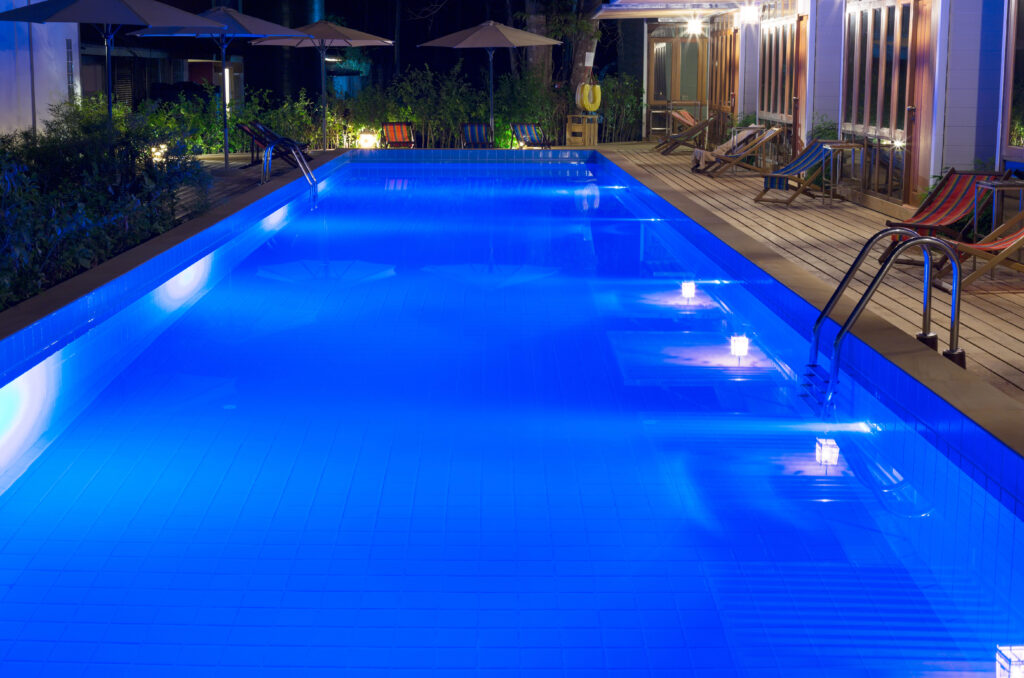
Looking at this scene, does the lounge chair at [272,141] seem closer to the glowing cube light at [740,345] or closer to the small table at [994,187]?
the glowing cube light at [740,345]

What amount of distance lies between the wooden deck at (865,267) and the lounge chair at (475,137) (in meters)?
4.30

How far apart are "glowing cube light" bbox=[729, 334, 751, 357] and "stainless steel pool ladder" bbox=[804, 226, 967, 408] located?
0.59 meters

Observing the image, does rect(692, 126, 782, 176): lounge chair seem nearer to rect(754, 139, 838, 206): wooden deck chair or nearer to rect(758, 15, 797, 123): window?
rect(758, 15, 797, 123): window

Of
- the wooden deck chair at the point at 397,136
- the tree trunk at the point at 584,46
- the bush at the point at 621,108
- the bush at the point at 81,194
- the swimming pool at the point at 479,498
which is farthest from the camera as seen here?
the bush at the point at 621,108

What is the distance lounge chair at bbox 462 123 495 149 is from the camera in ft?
58.5

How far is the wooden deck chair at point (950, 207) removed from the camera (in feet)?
22.5

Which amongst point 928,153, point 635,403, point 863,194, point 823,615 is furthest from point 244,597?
point 863,194

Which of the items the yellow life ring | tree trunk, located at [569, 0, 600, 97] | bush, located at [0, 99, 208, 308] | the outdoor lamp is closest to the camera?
bush, located at [0, 99, 208, 308]

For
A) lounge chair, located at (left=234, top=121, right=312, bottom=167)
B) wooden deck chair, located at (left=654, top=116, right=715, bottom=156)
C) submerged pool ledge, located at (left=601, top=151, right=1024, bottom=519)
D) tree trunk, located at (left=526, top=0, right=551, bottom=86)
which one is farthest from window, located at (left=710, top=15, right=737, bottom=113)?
submerged pool ledge, located at (left=601, top=151, right=1024, bottom=519)

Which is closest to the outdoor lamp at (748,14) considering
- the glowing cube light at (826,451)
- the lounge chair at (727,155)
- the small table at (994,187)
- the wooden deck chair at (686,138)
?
the wooden deck chair at (686,138)

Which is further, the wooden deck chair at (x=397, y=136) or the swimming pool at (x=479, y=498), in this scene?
the wooden deck chair at (x=397, y=136)

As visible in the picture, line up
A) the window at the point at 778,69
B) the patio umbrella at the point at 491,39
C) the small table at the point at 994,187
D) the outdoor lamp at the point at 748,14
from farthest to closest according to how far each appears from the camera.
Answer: the patio umbrella at the point at 491,39, the outdoor lamp at the point at 748,14, the window at the point at 778,69, the small table at the point at 994,187

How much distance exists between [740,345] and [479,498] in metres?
2.62

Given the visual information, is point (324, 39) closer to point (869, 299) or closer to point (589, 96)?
point (589, 96)
